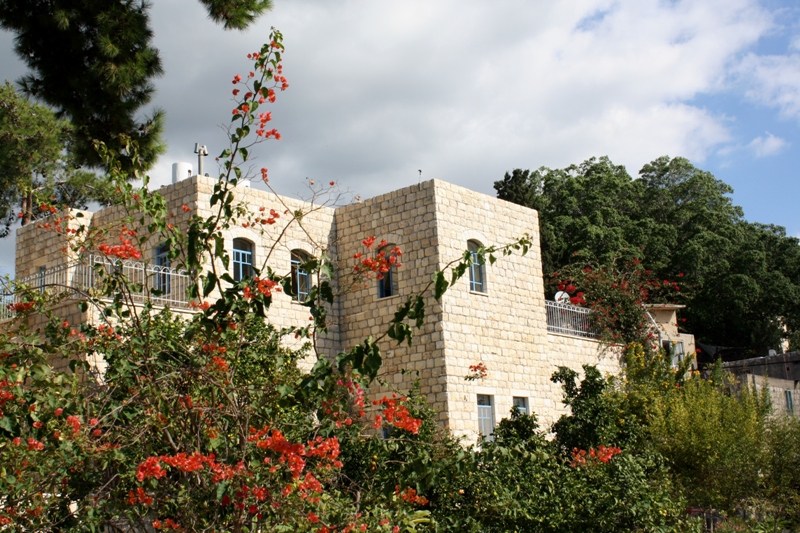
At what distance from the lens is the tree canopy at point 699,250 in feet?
88.5

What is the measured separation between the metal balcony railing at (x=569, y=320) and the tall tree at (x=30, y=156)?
9668 mm

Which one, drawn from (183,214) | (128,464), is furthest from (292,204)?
(128,464)

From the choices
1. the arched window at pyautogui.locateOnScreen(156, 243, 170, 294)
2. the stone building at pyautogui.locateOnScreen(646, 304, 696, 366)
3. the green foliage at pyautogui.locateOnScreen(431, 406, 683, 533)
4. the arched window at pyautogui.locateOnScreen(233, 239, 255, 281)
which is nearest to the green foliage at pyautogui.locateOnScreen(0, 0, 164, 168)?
the green foliage at pyautogui.locateOnScreen(431, 406, 683, 533)

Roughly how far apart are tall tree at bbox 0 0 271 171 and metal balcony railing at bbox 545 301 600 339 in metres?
9.91

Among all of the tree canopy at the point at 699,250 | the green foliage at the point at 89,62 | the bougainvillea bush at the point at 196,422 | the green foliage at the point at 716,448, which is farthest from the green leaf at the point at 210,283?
the tree canopy at the point at 699,250

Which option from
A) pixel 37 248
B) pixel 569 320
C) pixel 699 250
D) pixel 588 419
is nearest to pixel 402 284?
pixel 569 320

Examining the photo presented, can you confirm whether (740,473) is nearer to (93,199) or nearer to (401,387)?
(401,387)

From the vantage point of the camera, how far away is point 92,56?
779 centimetres

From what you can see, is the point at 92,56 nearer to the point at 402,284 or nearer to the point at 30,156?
the point at 402,284

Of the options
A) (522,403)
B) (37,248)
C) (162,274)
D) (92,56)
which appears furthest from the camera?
(37,248)

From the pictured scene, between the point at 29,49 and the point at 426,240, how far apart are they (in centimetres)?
729

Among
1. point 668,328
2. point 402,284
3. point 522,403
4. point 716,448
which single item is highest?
point 402,284

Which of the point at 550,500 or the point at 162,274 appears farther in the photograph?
the point at 162,274

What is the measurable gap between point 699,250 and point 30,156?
19.9 metres
